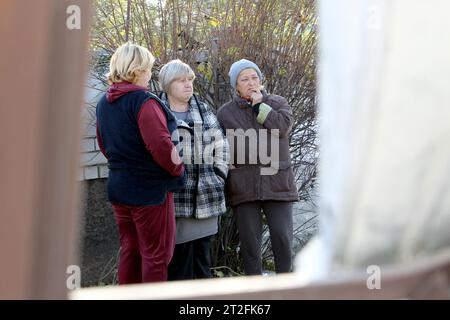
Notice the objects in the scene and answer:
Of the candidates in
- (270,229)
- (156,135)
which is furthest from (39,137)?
(270,229)

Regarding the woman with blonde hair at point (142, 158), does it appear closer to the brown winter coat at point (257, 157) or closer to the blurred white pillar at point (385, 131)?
the brown winter coat at point (257, 157)

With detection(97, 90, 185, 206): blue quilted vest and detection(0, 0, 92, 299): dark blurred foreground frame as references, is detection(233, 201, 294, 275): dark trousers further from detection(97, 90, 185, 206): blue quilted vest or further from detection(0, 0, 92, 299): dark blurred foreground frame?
detection(0, 0, 92, 299): dark blurred foreground frame

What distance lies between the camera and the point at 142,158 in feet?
12.0

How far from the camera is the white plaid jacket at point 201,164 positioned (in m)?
4.04

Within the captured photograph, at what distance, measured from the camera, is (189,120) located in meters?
4.09

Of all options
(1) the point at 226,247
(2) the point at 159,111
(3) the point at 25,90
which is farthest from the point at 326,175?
(1) the point at 226,247

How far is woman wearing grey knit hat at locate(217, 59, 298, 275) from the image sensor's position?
431cm

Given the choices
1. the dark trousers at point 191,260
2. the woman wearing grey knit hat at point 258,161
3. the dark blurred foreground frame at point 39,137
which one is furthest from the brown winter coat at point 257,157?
the dark blurred foreground frame at point 39,137

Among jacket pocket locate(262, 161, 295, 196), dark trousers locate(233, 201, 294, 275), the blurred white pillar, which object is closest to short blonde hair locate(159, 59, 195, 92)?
jacket pocket locate(262, 161, 295, 196)

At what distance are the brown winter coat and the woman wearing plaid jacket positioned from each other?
0.18 m

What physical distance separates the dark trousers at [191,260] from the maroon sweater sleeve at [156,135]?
70 centimetres

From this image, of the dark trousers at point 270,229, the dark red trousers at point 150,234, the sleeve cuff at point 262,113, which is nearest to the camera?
the dark red trousers at point 150,234

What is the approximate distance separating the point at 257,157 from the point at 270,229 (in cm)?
51

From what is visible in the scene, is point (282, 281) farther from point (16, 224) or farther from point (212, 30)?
point (212, 30)
